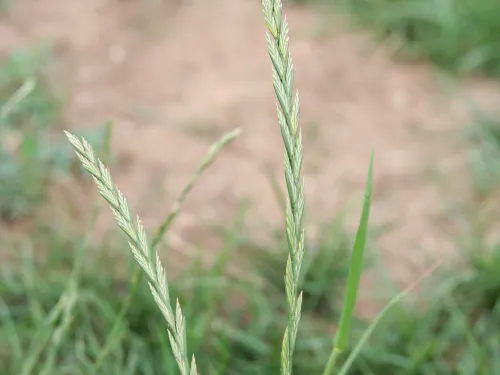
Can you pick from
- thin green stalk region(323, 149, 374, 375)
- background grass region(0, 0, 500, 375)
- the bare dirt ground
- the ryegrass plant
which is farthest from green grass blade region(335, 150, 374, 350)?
the bare dirt ground

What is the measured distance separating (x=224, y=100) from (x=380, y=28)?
70 cm

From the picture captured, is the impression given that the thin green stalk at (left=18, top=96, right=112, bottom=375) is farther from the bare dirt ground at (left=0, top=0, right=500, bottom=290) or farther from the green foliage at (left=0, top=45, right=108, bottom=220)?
the bare dirt ground at (left=0, top=0, right=500, bottom=290)

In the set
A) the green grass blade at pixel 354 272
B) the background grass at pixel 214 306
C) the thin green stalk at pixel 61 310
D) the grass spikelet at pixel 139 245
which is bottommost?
the background grass at pixel 214 306

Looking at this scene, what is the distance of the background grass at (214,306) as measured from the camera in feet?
3.72

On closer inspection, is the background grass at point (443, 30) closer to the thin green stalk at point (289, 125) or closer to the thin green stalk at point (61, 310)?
the thin green stalk at point (61, 310)

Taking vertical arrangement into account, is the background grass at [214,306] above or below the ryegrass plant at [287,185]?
below

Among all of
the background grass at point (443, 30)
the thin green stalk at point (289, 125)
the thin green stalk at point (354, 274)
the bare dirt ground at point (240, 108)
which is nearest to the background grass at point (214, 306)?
the bare dirt ground at point (240, 108)

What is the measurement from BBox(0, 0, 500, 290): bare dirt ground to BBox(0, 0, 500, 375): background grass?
171mm

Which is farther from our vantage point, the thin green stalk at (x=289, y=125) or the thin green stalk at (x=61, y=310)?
the thin green stalk at (x=61, y=310)

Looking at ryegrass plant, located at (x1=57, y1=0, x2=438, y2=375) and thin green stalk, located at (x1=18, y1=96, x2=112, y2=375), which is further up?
ryegrass plant, located at (x1=57, y1=0, x2=438, y2=375)

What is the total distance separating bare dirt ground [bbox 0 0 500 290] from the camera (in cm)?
172

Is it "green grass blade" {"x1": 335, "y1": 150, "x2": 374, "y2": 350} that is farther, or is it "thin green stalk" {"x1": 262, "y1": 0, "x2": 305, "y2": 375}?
"green grass blade" {"x1": 335, "y1": 150, "x2": 374, "y2": 350}

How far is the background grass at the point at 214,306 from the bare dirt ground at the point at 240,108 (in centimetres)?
17

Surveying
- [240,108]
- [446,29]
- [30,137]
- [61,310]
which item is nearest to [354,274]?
[61,310]
